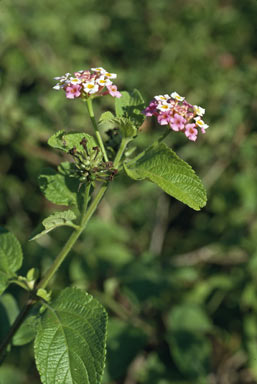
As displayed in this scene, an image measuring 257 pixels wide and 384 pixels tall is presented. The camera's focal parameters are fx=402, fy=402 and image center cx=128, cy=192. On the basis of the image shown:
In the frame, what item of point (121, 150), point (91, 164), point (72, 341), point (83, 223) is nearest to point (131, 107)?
point (121, 150)

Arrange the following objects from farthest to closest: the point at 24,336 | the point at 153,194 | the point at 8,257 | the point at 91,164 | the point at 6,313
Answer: the point at 153,194
the point at 6,313
the point at 24,336
the point at 8,257
the point at 91,164

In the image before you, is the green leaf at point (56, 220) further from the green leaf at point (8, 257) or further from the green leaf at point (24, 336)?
the green leaf at point (24, 336)

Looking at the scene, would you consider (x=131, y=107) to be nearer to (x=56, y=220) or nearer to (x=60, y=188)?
(x=60, y=188)

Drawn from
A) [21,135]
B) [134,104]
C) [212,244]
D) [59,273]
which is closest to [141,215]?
[212,244]

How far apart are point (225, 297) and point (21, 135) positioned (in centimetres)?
190

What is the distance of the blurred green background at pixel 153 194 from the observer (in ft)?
8.05

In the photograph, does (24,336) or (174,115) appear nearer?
(174,115)

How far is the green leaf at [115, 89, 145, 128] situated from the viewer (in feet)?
4.30

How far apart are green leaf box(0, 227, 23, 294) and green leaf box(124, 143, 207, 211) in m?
0.50

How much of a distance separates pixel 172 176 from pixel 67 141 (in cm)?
34

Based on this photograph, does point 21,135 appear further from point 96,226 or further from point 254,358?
point 254,358

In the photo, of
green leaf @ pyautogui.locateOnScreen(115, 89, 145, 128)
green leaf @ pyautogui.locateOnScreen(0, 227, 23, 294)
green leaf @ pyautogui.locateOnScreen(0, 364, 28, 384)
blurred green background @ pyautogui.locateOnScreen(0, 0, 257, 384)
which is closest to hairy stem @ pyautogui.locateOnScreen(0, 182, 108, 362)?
green leaf @ pyautogui.locateOnScreen(0, 227, 23, 294)

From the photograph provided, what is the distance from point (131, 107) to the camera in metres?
1.36

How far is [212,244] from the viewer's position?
9.67ft
